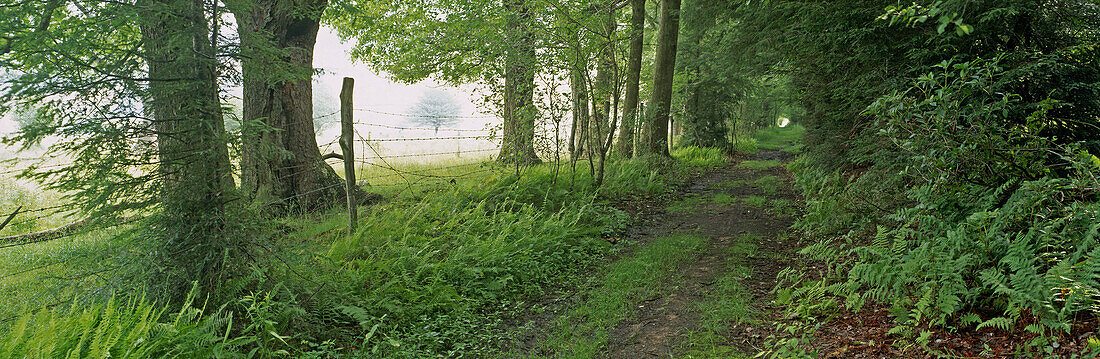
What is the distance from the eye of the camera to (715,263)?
18.7ft

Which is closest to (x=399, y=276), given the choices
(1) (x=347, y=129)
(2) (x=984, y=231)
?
(1) (x=347, y=129)

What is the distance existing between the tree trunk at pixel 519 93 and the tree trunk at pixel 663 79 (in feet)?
13.4

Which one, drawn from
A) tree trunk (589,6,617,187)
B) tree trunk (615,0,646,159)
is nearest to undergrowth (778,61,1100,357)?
tree trunk (589,6,617,187)

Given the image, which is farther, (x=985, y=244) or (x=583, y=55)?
(x=583, y=55)

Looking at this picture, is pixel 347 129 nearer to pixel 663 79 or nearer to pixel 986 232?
pixel 986 232

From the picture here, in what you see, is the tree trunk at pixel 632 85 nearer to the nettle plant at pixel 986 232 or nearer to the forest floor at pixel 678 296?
the forest floor at pixel 678 296

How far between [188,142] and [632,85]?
413 inches

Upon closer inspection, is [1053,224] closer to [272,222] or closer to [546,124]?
[272,222]

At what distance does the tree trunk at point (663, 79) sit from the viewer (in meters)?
12.3

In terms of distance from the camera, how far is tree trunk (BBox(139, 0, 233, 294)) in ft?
11.0

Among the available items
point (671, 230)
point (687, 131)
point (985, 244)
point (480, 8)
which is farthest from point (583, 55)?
point (687, 131)

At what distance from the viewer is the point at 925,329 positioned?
11.0ft

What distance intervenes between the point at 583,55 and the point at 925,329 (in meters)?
6.80

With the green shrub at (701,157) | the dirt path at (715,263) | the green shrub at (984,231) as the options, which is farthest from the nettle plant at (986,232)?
the green shrub at (701,157)
